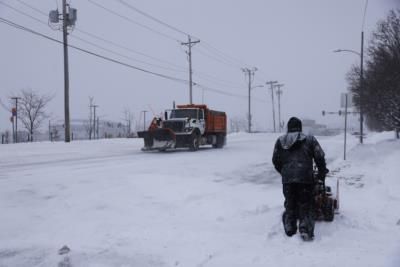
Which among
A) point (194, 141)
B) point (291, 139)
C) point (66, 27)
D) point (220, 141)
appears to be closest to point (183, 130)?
point (194, 141)

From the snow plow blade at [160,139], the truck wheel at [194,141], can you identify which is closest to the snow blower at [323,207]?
the snow plow blade at [160,139]

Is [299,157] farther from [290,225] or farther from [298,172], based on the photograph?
[290,225]

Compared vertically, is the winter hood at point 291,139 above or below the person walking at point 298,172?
above

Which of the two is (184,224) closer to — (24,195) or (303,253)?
(303,253)

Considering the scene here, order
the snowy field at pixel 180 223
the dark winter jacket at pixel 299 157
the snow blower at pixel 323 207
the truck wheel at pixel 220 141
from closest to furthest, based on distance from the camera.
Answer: the snowy field at pixel 180 223 < the dark winter jacket at pixel 299 157 < the snow blower at pixel 323 207 < the truck wheel at pixel 220 141

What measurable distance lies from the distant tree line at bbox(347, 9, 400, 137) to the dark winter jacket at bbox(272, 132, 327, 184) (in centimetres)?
2035

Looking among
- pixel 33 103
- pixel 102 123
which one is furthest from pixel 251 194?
pixel 102 123

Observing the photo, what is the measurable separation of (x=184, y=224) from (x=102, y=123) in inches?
4632

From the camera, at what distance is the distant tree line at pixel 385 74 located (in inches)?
1084

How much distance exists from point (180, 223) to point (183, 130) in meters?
15.8

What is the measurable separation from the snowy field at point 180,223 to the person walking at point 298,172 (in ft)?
1.05

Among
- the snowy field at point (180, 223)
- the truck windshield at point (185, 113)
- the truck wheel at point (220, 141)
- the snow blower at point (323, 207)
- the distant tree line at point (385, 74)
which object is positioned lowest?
the snowy field at point (180, 223)

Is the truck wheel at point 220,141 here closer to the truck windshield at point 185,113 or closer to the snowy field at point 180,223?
the truck windshield at point 185,113

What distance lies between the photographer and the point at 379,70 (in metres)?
29.0
